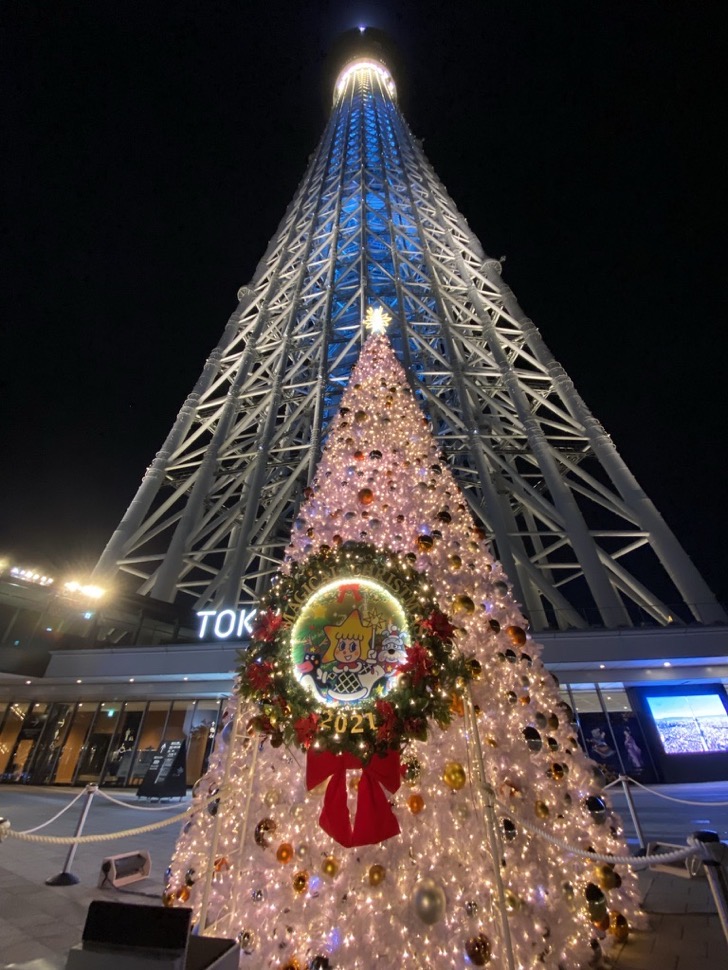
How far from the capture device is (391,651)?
11.4ft

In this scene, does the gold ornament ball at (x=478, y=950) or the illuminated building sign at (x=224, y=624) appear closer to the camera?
the gold ornament ball at (x=478, y=950)

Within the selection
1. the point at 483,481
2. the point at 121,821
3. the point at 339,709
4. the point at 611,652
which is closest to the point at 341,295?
the point at 483,481

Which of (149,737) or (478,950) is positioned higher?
(149,737)

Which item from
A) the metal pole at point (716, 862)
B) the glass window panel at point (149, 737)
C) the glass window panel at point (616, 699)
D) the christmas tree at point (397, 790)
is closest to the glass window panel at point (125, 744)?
the glass window panel at point (149, 737)

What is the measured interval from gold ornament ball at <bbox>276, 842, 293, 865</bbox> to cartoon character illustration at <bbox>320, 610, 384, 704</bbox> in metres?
1.04

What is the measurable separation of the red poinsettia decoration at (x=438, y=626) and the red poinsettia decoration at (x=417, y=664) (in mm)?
184

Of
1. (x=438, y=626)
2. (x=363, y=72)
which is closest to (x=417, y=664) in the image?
(x=438, y=626)

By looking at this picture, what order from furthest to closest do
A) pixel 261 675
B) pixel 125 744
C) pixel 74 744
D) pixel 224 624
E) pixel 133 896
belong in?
pixel 74 744 → pixel 125 744 → pixel 224 624 → pixel 133 896 → pixel 261 675

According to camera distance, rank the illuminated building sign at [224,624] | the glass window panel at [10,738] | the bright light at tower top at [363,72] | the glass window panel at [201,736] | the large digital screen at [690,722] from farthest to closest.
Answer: the bright light at tower top at [363,72]
the glass window panel at [10,738]
the glass window panel at [201,736]
the illuminated building sign at [224,624]
the large digital screen at [690,722]

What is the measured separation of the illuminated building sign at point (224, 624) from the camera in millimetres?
13469

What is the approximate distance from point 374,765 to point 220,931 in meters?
1.66

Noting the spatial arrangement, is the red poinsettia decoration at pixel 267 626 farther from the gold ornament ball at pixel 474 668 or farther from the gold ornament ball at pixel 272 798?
the gold ornament ball at pixel 474 668

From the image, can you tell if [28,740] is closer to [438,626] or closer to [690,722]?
[438,626]

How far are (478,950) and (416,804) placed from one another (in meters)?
0.77
